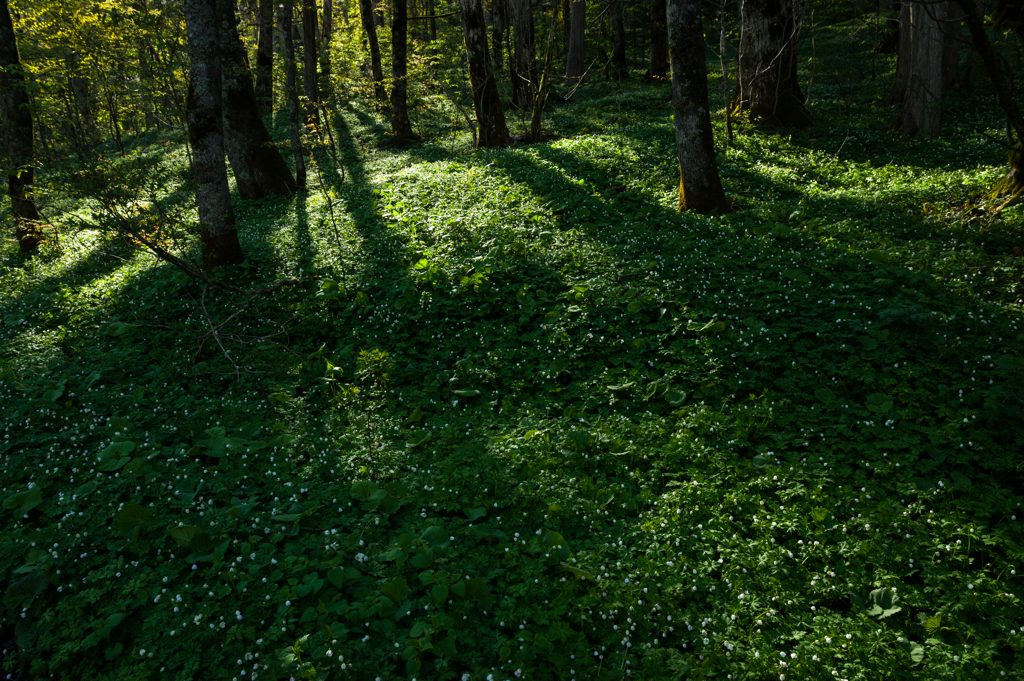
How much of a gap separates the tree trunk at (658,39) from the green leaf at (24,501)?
23.3 m

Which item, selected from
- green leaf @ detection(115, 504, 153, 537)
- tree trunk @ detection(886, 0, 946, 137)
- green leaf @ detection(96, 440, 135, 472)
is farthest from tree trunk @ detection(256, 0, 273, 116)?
tree trunk @ detection(886, 0, 946, 137)

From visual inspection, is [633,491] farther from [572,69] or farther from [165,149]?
[165,149]

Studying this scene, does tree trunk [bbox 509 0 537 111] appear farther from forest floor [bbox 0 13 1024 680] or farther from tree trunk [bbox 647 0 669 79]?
forest floor [bbox 0 13 1024 680]

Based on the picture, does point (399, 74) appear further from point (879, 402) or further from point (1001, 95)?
point (879, 402)

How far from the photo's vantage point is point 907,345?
20.3ft

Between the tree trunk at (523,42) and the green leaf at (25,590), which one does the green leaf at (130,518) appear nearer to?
the green leaf at (25,590)

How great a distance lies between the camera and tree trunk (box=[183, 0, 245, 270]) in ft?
29.5

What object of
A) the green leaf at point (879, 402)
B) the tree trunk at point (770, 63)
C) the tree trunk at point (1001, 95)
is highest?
the tree trunk at point (770, 63)

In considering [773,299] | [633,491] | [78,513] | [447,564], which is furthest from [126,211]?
[773,299]

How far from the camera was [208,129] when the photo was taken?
9.30 metres

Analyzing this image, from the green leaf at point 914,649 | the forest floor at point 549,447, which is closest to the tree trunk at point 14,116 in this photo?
the forest floor at point 549,447

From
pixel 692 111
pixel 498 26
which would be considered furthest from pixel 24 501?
pixel 498 26

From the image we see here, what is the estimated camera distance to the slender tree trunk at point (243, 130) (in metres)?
12.8

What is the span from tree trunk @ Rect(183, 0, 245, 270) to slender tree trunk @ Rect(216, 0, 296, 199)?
399cm
